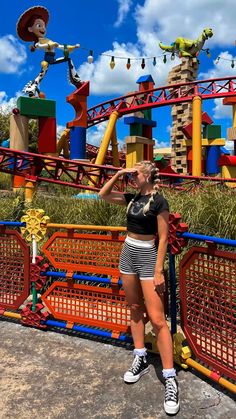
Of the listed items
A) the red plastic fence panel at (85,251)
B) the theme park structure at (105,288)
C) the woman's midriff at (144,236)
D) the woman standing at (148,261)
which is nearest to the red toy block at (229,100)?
the theme park structure at (105,288)

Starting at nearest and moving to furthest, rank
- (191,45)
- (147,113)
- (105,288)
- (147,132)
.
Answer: (105,288) < (147,132) < (147,113) < (191,45)

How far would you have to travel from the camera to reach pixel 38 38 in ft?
55.7

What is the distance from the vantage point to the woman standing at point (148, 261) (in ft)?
9.30

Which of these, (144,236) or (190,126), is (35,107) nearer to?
(190,126)

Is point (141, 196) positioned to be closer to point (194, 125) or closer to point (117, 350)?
point (117, 350)

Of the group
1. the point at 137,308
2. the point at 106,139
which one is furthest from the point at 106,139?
the point at 137,308

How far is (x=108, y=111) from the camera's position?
1998 cm

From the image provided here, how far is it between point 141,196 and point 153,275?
0.64 meters

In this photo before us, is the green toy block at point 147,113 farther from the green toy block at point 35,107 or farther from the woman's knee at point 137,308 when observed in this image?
the woman's knee at point 137,308

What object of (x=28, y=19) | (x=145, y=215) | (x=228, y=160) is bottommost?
(x=145, y=215)

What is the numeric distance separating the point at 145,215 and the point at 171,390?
4.31 feet

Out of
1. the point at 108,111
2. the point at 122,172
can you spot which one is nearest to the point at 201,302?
the point at 122,172

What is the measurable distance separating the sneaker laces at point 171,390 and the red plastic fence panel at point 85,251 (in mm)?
1197

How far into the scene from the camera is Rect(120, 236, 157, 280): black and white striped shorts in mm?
2924
